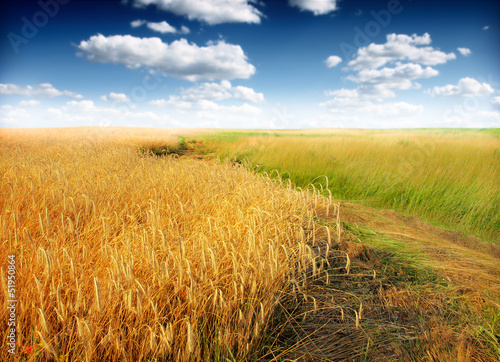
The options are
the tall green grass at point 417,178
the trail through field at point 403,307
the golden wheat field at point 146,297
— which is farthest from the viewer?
the tall green grass at point 417,178

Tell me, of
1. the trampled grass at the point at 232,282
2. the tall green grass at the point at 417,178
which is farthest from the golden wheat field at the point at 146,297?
the tall green grass at the point at 417,178

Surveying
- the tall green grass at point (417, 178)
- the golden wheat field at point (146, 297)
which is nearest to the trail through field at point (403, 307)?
the golden wheat field at point (146, 297)

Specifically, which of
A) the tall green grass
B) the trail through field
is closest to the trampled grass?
the trail through field

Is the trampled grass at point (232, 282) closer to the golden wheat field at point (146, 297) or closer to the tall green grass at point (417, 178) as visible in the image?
the golden wheat field at point (146, 297)

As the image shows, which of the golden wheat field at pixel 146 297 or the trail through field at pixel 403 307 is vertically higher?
the golden wheat field at pixel 146 297

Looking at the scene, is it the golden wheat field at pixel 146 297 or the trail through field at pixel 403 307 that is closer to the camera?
the golden wheat field at pixel 146 297

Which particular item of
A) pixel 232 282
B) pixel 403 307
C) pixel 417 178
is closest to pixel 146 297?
pixel 232 282

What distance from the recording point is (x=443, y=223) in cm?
482

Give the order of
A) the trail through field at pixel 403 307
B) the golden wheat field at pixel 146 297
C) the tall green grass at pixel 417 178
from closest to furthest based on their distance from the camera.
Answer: the golden wheat field at pixel 146 297
the trail through field at pixel 403 307
the tall green grass at pixel 417 178

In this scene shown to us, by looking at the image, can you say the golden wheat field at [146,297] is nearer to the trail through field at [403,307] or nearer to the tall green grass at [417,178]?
the trail through field at [403,307]

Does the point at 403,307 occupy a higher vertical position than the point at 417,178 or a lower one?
lower

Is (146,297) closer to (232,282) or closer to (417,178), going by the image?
(232,282)

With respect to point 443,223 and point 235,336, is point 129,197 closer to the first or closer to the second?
point 235,336

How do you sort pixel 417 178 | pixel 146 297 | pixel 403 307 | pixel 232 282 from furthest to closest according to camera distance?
Result: pixel 417 178, pixel 403 307, pixel 232 282, pixel 146 297
